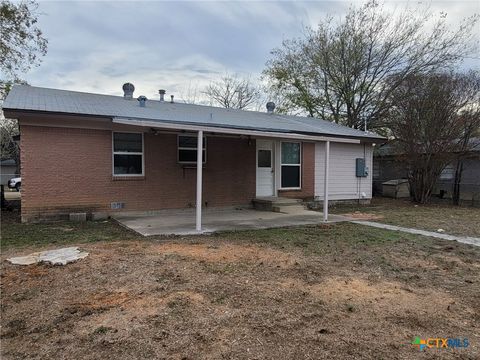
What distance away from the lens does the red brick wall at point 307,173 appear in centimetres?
1373

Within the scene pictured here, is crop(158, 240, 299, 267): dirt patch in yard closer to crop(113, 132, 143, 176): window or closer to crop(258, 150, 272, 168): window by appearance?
crop(113, 132, 143, 176): window

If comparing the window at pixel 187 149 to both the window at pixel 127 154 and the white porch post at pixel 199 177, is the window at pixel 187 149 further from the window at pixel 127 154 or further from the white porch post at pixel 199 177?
the white porch post at pixel 199 177

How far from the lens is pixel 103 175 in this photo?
1010 centimetres

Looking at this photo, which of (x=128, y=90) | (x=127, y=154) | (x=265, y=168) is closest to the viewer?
(x=127, y=154)

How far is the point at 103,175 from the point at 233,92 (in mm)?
25714

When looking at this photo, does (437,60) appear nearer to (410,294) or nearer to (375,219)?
(375,219)

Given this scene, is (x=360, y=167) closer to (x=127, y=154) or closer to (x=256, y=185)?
(x=256, y=185)

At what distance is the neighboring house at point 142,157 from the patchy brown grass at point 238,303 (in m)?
3.01

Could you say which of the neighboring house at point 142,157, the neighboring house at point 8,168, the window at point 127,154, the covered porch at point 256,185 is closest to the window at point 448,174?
the neighboring house at point 142,157

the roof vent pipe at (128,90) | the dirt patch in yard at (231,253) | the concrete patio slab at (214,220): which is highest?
the roof vent pipe at (128,90)

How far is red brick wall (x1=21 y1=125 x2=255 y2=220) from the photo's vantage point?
930 centimetres

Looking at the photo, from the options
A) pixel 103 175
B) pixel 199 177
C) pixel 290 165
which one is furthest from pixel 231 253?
pixel 290 165

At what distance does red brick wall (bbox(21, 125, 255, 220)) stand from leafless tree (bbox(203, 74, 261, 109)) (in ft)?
74.2

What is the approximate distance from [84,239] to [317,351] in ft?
18.1
